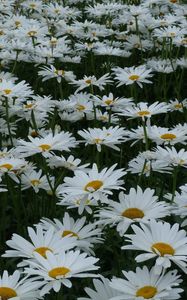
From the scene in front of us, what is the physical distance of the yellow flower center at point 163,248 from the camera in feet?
5.63

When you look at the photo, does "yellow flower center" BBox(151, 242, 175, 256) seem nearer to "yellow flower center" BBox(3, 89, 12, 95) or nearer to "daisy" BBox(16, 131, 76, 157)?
"daisy" BBox(16, 131, 76, 157)

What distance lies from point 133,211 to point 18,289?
0.53 meters

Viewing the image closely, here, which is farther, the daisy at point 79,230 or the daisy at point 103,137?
the daisy at point 103,137

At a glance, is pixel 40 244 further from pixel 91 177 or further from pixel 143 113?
pixel 143 113

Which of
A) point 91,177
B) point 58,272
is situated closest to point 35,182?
point 91,177

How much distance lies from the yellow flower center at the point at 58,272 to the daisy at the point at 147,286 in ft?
0.42

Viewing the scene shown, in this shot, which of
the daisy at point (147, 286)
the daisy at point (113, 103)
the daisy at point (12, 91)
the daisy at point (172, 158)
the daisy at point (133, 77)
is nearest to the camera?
the daisy at point (147, 286)

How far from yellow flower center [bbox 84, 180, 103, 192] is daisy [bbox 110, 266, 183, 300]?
0.49m

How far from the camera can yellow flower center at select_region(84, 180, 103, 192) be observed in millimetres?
2070

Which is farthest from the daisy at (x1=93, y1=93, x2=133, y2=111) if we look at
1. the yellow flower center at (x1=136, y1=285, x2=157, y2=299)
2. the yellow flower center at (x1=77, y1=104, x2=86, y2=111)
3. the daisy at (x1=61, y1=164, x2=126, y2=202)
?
the yellow flower center at (x1=136, y1=285, x2=157, y2=299)

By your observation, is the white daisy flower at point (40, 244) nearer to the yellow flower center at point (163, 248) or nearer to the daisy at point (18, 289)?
the daisy at point (18, 289)

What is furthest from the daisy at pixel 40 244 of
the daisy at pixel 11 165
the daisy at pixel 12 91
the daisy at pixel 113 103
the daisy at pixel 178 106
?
the daisy at pixel 178 106

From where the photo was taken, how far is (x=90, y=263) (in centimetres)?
160

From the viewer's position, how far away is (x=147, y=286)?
1.59 m
